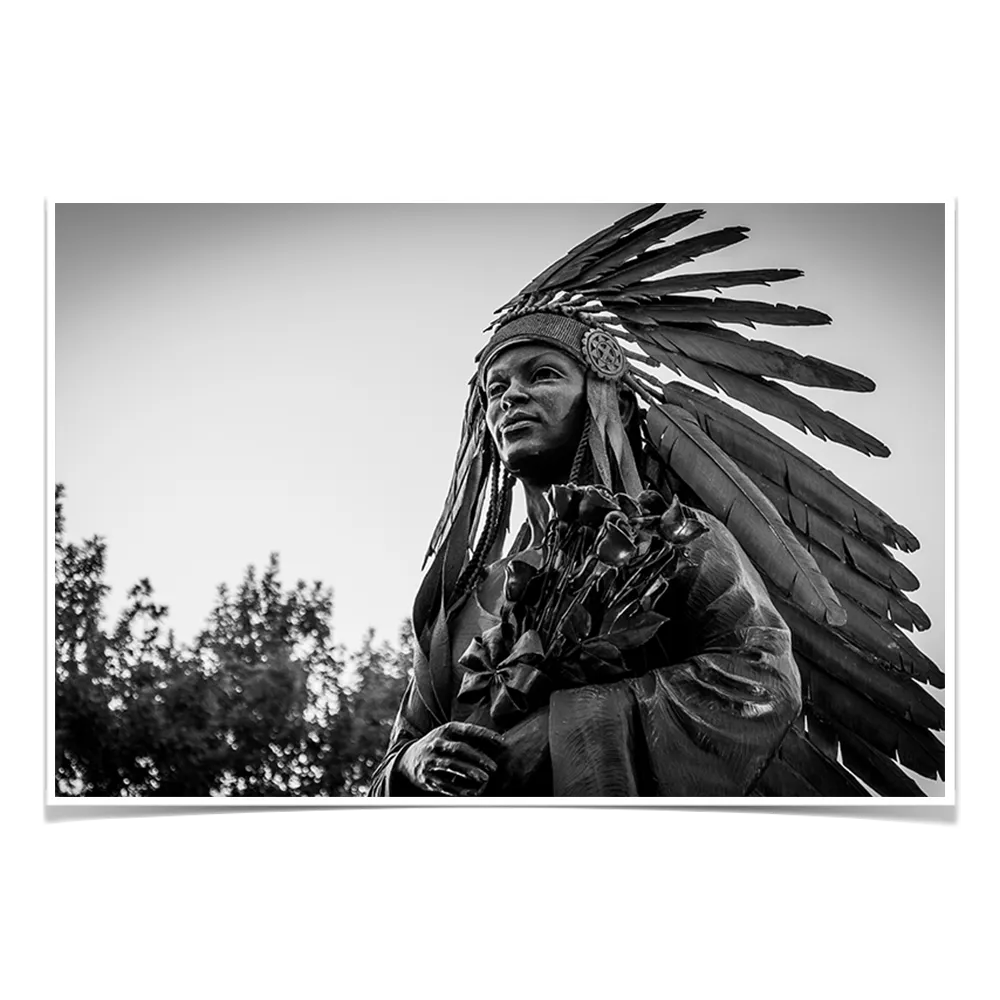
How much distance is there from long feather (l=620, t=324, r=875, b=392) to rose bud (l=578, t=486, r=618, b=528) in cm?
74

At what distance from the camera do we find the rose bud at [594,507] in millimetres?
6797

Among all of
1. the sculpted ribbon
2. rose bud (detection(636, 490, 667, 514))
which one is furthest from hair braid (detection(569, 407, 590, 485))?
the sculpted ribbon

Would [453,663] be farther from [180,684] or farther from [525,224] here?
[525,224]

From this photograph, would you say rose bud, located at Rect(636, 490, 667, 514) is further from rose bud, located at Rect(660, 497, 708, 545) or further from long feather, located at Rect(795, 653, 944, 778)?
long feather, located at Rect(795, 653, 944, 778)

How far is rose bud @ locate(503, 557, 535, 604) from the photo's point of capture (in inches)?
268

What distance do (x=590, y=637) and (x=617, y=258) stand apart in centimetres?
154

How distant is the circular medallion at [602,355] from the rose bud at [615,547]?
0.69 metres

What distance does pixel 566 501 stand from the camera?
6844mm

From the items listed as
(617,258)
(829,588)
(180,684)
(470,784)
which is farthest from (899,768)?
(180,684)

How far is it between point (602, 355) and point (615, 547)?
2.68 feet

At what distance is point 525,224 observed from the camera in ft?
24.0

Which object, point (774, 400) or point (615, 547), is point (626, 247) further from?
A: point (615, 547)

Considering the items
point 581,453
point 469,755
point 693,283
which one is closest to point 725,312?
point 693,283

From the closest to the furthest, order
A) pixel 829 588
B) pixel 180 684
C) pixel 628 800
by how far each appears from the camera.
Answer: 1. pixel 628 800
2. pixel 829 588
3. pixel 180 684
